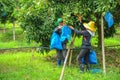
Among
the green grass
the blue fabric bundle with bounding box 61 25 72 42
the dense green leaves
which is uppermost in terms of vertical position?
the dense green leaves

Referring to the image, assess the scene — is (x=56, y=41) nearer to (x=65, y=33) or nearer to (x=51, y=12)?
(x=65, y=33)

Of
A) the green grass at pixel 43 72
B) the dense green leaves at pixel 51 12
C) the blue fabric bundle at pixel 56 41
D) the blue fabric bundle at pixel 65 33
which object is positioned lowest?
the green grass at pixel 43 72

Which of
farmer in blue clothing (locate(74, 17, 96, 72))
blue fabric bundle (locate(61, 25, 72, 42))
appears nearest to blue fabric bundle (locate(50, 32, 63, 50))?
blue fabric bundle (locate(61, 25, 72, 42))

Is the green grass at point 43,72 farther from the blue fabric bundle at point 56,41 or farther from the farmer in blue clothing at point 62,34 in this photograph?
the blue fabric bundle at point 56,41

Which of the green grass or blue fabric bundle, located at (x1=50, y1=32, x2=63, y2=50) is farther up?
blue fabric bundle, located at (x1=50, y1=32, x2=63, y2=50)

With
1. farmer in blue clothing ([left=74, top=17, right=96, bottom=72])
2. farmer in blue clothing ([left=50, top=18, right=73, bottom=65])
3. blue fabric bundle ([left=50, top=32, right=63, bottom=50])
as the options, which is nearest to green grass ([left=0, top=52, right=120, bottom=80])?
farmer in blue clothing ([left=50, top=18, right=73, bottom=65])

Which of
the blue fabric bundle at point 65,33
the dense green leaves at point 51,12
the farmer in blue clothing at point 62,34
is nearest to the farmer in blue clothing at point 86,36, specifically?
the dense green leaves at point 51,12

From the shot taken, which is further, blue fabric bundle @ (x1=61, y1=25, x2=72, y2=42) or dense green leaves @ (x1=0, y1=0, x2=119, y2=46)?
blue fabric bundle @ (x1=61, y1=25, x2=72, y2=42)

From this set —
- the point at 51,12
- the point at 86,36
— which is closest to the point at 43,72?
the point at 86,36

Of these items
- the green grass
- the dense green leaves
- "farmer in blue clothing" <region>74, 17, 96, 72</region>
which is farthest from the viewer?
"farmer in blue clothing" <region>74, 17, 96, 72</region>

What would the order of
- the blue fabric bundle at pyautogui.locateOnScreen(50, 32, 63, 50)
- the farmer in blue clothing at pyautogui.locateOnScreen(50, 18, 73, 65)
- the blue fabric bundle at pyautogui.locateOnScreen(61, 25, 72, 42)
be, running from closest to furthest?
the blue fabric bundle at pyautogui.locateOnScreen(61, 25, 72, 42) → the farmer in blue clothing at pyautogui.locateOnScreen(50, 18, 73, 65) → the blue fabric bundle at pyautogui.locateOnScreen(50, 32, 63, 50)

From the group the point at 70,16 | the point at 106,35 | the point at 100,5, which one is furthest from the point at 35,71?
the point at 106,35

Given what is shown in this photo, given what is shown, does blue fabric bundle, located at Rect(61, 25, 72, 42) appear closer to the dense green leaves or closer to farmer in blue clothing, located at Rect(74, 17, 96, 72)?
A: the dense green leaves

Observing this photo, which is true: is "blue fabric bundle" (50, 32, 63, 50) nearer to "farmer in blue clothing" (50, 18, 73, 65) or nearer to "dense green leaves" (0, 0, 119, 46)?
"farmer in blue clothing" (50, 18, 73, 65)
